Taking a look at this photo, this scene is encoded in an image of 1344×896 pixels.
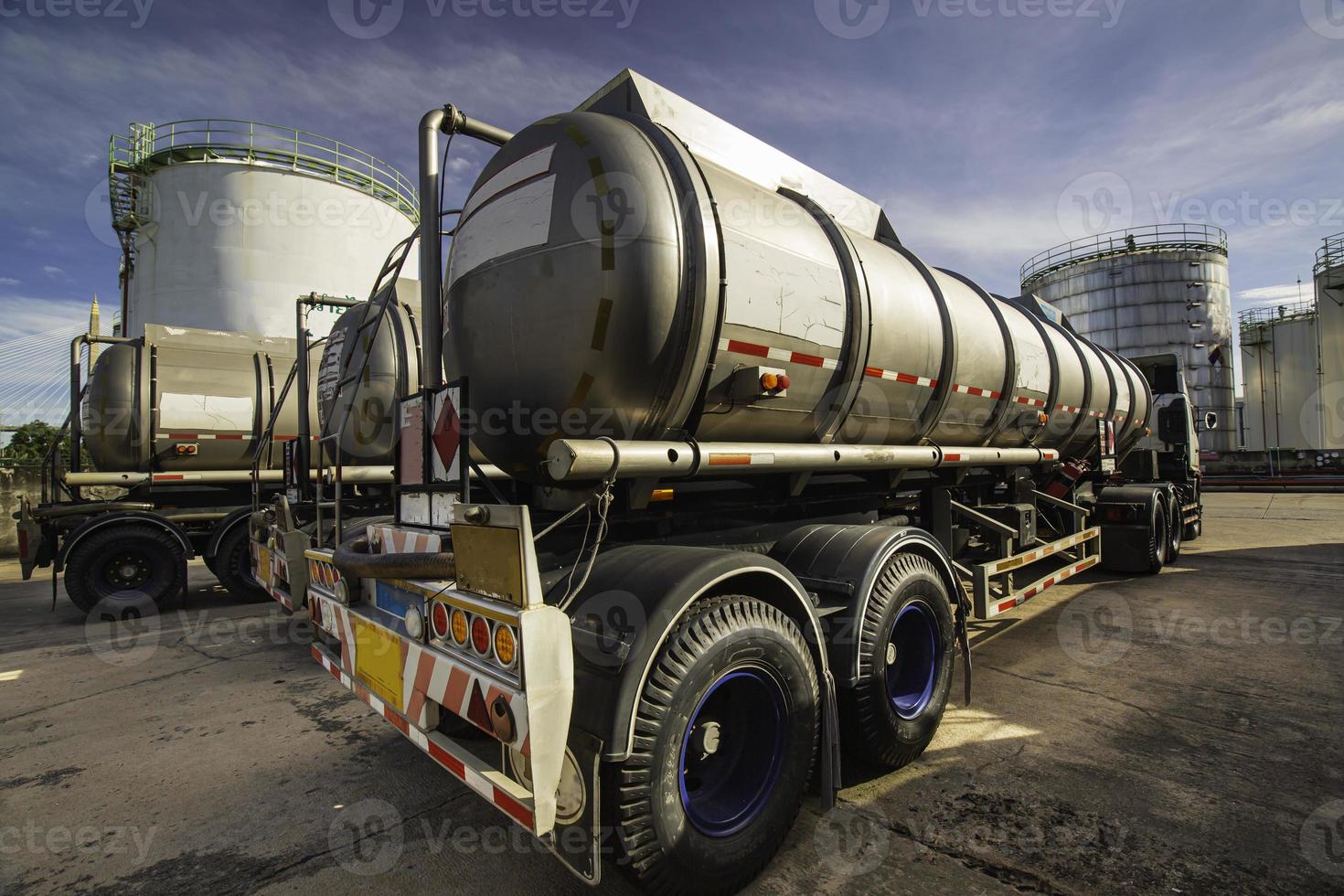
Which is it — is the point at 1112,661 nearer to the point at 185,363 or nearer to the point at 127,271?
the point at 185,363

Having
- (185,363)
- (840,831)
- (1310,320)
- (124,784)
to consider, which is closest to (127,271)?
(185,363)

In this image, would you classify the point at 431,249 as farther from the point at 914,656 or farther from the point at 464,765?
the point at 914,656

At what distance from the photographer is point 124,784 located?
11.0 feet

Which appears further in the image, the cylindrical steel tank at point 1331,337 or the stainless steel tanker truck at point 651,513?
the cylindrical steel tank at point 1331,337

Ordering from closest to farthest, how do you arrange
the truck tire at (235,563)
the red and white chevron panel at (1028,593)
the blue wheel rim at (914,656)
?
the blue wheel rim at (914,656)
the red and white chevron panel at (1028,593)
the truck tire at (235,563)

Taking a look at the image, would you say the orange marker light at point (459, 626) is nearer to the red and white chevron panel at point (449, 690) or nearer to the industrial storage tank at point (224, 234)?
the red and white chevron panel at point (449, 690)

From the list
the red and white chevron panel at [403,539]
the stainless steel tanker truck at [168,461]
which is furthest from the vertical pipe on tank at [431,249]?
the stainless steel tanker truck at [168,461]

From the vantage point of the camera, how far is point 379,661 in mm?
2818

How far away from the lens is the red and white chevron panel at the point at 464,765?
202 centimetres

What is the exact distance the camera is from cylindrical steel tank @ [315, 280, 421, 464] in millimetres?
6352

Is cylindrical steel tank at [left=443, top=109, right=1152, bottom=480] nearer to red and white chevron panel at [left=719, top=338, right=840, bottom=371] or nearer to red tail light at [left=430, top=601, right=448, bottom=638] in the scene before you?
red and white chevron panel at [left=719, top=338, right=840, bottom=371]

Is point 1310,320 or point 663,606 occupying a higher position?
point 1310,320

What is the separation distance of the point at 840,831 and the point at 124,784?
3.56 metres

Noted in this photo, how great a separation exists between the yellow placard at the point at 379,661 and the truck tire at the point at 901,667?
203 cm
